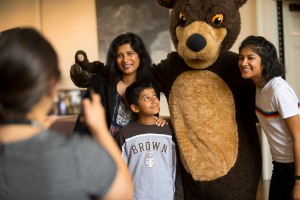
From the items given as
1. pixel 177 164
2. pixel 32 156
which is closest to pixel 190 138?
pixel 177 164

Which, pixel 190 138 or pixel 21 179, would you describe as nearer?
pixel 21 179

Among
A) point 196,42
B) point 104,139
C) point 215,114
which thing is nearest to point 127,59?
point 196,42

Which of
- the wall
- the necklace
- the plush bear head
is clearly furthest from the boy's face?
the wall

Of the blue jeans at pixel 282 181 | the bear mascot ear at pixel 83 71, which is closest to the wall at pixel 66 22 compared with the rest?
the bear mascot ear at pixel 83 71

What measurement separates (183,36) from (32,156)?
99cm

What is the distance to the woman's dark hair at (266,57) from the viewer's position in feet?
4.57

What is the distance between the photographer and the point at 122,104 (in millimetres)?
1650

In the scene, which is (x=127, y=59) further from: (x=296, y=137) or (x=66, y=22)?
(x=66, y=22)

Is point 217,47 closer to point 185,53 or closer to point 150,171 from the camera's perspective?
point 185,53

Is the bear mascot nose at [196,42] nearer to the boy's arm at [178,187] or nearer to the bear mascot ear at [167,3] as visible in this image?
the bear mascot ear at [167,3]

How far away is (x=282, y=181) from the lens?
56.3 inches

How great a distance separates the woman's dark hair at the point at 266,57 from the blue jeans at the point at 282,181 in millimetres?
365

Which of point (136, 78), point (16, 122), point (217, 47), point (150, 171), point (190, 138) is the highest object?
point (217, 47)

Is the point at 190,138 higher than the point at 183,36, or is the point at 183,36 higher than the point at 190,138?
Answer: the point at 183,36
